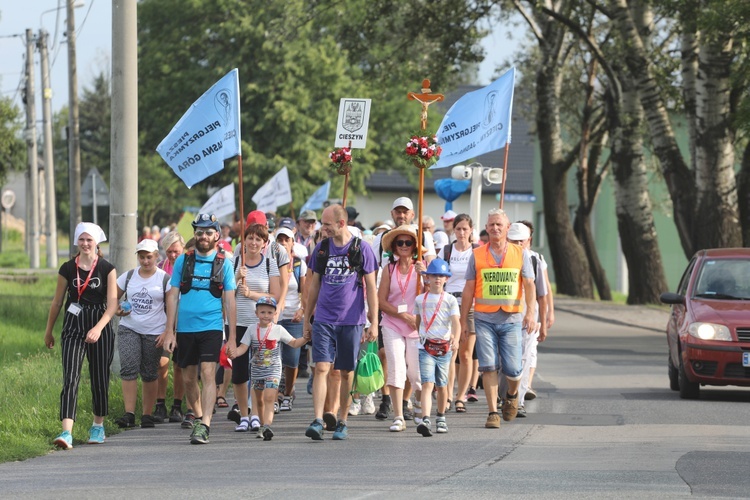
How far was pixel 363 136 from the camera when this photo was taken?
15.1 m

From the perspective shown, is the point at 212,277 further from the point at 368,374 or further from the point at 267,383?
the point at 368,374

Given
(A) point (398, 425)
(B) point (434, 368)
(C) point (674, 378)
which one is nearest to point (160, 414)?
(A) point (398, 425)

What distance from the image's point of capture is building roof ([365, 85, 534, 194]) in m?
73.0

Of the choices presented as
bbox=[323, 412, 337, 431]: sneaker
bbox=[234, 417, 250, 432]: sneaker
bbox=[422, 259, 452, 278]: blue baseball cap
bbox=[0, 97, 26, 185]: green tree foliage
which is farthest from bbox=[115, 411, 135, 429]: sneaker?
bbox=[0, 97, 26, 185]: green tree foliage

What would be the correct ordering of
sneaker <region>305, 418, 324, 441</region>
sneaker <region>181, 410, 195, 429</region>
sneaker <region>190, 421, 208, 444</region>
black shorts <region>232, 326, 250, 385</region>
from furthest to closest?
sneaker <region>181, 410, 195, 429</region>, black shorts <region>232, 326, 250, 385</region>, sneaker <region>305, 418, 324, 441</region>, sneaker <region>190, 421, 208, 444</region>

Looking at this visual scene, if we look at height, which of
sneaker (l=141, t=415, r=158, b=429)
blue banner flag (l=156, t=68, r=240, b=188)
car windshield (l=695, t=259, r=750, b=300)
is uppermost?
blue banner flag (l=156, t=68, r=240, b=188)

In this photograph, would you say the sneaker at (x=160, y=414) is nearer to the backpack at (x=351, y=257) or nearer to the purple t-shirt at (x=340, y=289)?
the purple t-shirt at (x=340, y=289)

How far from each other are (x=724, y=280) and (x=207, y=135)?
5.77 m

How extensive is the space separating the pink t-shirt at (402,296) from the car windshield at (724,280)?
421 cm

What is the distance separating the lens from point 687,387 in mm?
14359

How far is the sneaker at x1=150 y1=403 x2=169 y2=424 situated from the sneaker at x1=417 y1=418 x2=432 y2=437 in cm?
249

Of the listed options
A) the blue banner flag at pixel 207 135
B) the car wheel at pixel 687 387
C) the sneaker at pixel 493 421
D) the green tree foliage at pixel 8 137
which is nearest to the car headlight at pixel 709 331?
the car wheel at pixel 687 387

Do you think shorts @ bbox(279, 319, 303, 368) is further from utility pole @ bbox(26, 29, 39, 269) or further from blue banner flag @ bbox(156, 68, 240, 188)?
utility pole @ bbox(26, 29, 39, 269)

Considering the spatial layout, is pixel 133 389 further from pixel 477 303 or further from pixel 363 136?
pixel 363 136
